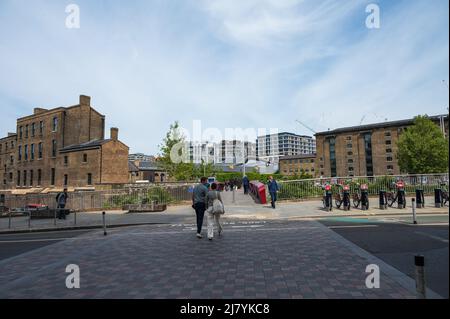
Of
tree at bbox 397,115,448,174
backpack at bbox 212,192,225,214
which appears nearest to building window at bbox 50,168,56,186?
backpack at bbox 212,192,225,214

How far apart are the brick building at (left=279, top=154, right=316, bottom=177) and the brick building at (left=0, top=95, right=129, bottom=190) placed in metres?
77.6

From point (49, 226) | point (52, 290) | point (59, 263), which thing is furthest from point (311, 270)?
point (49, 226)

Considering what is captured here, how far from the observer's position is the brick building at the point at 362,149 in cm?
7119

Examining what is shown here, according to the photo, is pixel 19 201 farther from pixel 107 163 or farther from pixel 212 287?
pixel 212 287

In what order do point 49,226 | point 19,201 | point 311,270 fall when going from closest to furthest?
point 311,270 < point 49,226 < point 19,201

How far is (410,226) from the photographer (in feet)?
32.2

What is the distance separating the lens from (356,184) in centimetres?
1878

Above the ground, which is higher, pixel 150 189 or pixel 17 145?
pixel 17 145

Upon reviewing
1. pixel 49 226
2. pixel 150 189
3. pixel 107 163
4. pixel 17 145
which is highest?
pixel 17 145

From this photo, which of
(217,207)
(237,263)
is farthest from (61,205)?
(237,263)

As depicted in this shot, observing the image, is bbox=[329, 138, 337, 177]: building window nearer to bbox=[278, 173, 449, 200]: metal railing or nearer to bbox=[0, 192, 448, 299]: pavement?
bbox=[278, 173, 449, 200]: metal railing

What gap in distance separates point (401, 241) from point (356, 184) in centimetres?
1204

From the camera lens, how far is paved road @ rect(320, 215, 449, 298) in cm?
506
